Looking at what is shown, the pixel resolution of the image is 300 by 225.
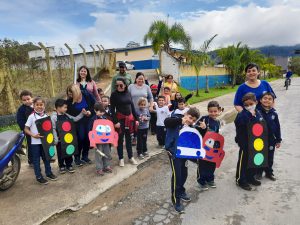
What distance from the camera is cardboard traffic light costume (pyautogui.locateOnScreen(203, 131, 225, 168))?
401 centimetres

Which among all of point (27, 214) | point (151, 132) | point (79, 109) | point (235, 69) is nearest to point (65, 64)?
point (151, 132)

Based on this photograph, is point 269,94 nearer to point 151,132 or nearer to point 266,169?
point 266,169

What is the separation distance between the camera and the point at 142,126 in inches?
211

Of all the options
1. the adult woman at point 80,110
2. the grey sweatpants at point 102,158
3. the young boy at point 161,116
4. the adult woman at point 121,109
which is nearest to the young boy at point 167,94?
the young boy at point 161,116

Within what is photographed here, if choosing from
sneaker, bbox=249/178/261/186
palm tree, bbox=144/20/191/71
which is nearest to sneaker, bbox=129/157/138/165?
sneaker, bbox=249/178/261/186

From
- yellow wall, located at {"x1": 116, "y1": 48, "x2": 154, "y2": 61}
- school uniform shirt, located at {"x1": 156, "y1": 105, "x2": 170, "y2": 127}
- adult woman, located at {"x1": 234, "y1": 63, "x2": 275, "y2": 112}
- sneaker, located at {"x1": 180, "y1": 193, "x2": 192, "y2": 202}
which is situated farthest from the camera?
yellow wall, located at {"x1": 116, "y1": 48, "x2": 154, "y2": 61}

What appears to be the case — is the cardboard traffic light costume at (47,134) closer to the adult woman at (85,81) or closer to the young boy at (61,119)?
the young boy at (61,119)

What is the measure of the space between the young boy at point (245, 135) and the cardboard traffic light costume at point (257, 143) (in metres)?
0.06

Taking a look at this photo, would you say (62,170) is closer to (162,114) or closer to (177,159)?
(177,159)

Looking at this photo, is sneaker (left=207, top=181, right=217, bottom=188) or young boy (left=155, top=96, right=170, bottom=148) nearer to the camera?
sneaker (left=207, top=181, right=217, bottom=188)

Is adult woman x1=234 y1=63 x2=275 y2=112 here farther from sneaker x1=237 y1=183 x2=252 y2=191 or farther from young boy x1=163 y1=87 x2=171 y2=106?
young boy x1=163 y1=87 x2=171 y2=106

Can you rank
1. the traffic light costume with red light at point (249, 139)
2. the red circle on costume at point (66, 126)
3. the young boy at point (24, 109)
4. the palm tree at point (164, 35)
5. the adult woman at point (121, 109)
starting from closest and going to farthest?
the traffic light costume with red light at point (249, 139) → the young boy at point (24, 109) → the red circle on costume at point (66, 126) → the adult woman at point (121, 109) → the palm tree at point (164, 35)

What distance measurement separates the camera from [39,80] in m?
9.50

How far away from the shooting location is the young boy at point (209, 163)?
3958mm
